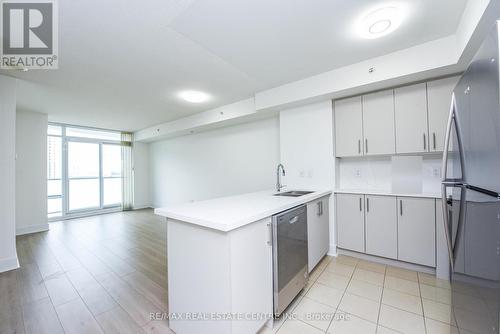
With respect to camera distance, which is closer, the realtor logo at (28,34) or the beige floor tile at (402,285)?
the realtor logo at (28,34)

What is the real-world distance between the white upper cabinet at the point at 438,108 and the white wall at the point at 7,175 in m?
5.33

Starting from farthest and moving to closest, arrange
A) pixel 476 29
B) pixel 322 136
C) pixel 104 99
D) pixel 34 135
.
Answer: pixel 34 135 < pixel 104 99 < pixel 322 136 < pixel 476 29

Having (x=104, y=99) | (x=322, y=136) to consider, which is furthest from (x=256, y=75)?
(x=104, y=99)

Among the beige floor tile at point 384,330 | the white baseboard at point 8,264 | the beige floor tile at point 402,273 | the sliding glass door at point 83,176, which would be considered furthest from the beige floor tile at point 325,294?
the sliding glass door at point 83,176

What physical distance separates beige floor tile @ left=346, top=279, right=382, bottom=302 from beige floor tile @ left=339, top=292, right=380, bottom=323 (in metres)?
0.07

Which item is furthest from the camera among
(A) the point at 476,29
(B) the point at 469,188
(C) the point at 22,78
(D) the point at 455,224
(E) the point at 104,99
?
(E) the point at 104,99

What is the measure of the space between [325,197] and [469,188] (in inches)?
70.0

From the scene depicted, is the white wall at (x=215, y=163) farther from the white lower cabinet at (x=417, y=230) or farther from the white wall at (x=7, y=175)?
the white wall at (x=7, y=175)

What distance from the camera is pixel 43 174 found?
175 inches

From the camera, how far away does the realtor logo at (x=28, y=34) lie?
5.29 ft

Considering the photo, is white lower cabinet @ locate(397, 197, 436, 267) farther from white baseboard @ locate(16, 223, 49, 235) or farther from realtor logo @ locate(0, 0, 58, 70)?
white baseboard @ locate(16, 223, 49, 235)

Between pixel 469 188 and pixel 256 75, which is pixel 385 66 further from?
pixel 469 188

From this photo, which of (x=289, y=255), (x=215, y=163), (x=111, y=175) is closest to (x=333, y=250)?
(x=289, y=255)

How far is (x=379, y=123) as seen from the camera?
2.63 meters
